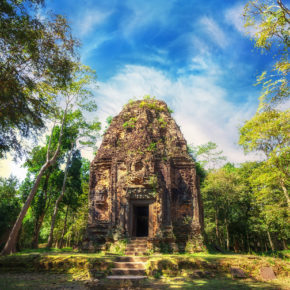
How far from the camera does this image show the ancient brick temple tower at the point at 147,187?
44.2 feet

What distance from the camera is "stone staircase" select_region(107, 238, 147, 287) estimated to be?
23.3 ft

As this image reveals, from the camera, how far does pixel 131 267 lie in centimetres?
884

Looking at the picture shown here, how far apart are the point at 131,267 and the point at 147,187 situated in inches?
222

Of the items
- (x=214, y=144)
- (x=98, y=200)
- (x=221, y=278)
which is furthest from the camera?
(x=214, y=144)

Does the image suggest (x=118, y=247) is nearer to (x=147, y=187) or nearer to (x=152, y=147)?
(x=147, y=187)

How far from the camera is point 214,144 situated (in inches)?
1137

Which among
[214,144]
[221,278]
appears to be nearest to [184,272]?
[221,278]

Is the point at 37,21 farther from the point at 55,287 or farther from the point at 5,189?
the point at 5,189

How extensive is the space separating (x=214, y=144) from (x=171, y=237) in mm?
18588

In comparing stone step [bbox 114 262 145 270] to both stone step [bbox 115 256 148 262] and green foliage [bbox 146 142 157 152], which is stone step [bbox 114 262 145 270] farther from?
green foliage [bbox 146 142 157 152]

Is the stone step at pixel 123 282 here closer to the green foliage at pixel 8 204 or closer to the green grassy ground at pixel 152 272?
the green grassy ground at pixel 152 272

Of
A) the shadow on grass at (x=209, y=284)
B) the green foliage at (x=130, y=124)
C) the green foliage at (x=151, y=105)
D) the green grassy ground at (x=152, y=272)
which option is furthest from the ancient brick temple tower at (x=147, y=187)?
the shadow on grass at (x=209, y=284)

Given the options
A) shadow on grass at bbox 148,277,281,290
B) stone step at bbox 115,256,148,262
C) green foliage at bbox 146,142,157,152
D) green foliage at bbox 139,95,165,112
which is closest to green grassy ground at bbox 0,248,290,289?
shadow on grass at bbox 148,277,281,290

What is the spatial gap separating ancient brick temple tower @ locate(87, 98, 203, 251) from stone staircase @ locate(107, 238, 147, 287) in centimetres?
66
